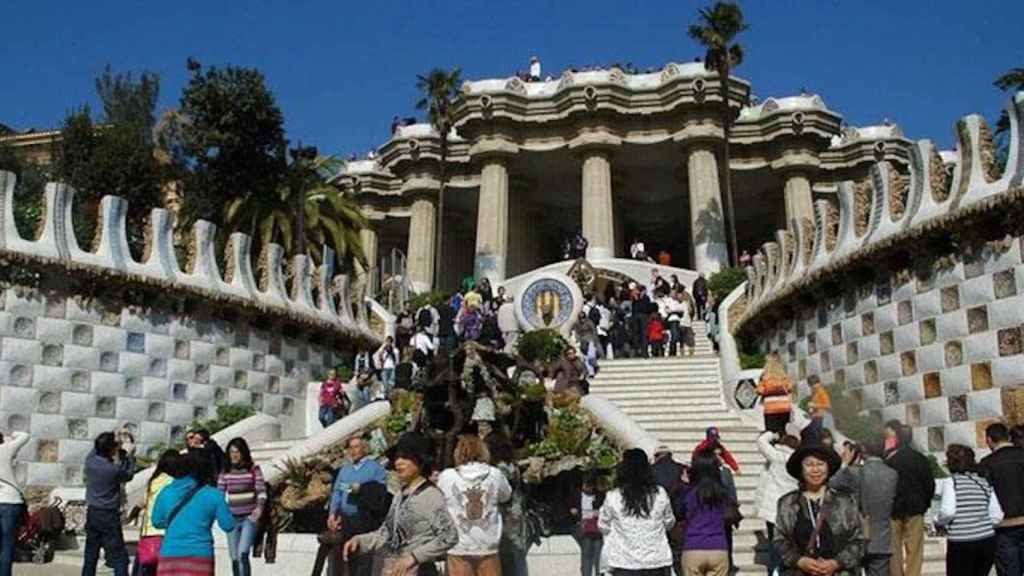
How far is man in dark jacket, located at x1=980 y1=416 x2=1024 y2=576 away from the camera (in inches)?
266

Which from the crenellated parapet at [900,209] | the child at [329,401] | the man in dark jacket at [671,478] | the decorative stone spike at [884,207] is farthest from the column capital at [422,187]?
the man in dark jacket at [671,478]

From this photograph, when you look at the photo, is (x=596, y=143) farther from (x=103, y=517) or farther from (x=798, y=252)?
(x=103, y=517)

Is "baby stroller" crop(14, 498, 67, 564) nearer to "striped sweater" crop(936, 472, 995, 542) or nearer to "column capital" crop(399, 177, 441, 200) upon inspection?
"striped sweater" crop(936, 472, 995, 542)

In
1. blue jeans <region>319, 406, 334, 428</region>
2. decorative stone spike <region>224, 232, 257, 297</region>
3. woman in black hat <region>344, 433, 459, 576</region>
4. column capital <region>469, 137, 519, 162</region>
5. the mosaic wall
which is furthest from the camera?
column capital <region>469, 137, 519, 162</region>

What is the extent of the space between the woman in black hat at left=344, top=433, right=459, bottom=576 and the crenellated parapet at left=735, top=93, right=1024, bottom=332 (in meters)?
11.1

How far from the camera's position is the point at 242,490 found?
816 centimetres

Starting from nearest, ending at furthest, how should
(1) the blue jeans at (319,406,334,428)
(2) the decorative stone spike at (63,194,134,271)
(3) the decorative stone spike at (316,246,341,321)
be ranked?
(2) the decorative stone spike at (63,194,134,271)
(1) the blue jeans at (319,406,334,428)
(3) the decorative stone spike at (316,246,341,321)

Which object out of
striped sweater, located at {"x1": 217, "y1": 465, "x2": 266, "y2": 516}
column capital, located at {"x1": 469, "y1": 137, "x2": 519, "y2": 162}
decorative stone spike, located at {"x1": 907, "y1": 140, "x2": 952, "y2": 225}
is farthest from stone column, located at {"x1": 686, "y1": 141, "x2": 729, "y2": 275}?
striped sweater, located at {"x1": 217, "y1": 465, "x2": 266, "y2": 516}

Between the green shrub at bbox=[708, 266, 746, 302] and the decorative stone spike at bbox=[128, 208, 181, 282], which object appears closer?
the decorative stone spike at bbox=[128, 208, 181, 282]

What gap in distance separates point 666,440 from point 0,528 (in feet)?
31.3

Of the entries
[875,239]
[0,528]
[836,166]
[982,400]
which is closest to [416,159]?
[836,166]

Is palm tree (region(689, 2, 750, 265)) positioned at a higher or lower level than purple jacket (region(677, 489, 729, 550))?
higher

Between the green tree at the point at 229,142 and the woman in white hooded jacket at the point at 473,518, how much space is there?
26.0 meters

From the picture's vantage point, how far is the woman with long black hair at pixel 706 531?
6242 mm
